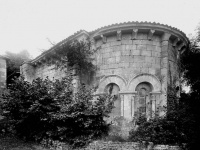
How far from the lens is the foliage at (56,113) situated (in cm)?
665

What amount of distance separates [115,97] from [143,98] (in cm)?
137

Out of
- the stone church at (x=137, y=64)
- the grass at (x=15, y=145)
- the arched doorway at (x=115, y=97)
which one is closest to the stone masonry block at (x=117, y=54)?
the stone church at (x=137, y=64)

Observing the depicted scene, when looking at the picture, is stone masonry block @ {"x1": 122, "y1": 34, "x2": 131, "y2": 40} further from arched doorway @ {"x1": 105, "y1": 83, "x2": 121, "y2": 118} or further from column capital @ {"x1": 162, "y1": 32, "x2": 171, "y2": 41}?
arched doorway @ {"x1": 105, "y1": 83, "x2": 121, "y2": 118}

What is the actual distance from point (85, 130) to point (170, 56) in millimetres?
5644

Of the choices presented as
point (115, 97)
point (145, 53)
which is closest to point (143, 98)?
point (115, 97)

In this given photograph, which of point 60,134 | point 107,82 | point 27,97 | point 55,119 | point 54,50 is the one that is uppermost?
point 54,50

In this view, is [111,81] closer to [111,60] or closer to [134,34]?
[111,60]

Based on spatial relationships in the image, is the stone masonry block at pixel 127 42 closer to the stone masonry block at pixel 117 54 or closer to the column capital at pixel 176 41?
the stone masonry block at pixel 117 54

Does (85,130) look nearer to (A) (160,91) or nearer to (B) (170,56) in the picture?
(A) (160,91)

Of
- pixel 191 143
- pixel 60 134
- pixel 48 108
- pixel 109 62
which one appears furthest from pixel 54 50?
pixel 191 143

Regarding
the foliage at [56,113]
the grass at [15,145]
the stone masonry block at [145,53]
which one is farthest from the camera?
the stone masonry block at [145,53]

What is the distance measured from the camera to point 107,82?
29.0 ft

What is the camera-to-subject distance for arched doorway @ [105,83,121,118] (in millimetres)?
8562

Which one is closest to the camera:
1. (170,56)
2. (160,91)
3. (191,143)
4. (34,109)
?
(191,143)
